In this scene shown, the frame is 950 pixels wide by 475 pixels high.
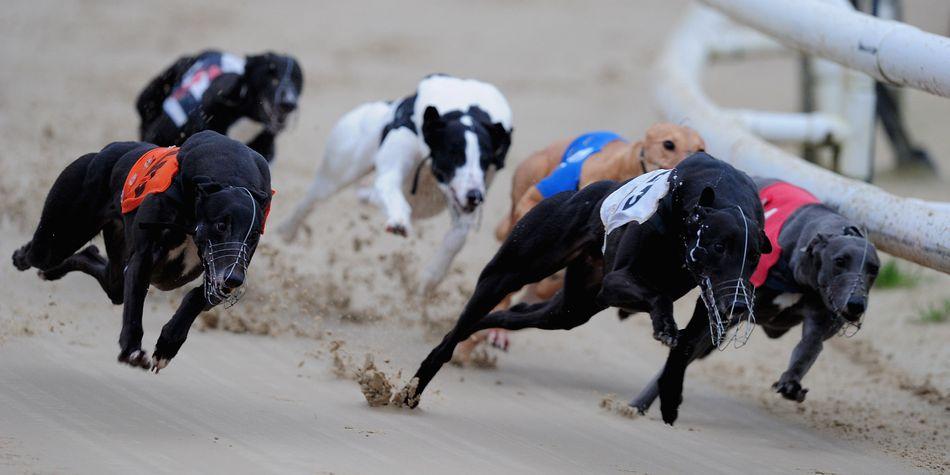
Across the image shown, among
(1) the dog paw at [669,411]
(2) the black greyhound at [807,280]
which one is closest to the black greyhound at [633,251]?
(1) the dog paw at [669,411]

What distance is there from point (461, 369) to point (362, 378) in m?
1.22

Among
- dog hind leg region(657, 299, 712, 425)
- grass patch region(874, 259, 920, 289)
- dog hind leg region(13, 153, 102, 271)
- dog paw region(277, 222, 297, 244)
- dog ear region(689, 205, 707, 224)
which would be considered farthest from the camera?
grass patch region(874, 259, 920, 289)

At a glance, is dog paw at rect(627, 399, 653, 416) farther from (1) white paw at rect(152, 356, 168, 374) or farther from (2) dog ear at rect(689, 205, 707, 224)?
(1) white paw at rect(152, 356, 168, 374)

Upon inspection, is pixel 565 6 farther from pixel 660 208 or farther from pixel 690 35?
pixel 660 208

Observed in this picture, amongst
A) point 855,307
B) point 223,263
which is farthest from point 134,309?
point 855,307

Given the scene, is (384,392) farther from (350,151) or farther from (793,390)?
(350,151)

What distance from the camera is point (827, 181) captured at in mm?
6449

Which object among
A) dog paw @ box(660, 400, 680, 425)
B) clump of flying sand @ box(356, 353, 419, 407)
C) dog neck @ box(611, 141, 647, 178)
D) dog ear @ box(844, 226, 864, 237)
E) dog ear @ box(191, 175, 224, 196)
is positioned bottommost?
clump of flying sand @ box(356, 353, 419, 407)

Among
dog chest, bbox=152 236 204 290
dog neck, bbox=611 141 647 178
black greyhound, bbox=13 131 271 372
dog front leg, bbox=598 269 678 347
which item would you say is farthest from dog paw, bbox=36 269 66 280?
dog neck, bbox=611 141 647 178

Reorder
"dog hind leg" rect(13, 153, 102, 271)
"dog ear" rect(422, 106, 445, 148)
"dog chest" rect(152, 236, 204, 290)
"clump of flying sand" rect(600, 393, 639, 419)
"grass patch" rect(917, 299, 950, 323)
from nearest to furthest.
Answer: "dog chest" rect(152, 236, 204, 290) < "dog hind leg" rect(13, 153, 102, 271) < "clump of flying sand" rect(600, 393, 639, 419) < "dog ear" rect(422, 106, 445, 148) < "grass patch" rect(917, 299, 950, 323)

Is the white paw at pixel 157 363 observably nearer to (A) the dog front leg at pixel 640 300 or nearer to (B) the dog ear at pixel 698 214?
(A) the dog front leg at pixel 640 300

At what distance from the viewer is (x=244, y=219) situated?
4.46 m

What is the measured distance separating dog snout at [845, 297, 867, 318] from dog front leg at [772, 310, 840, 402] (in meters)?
0.37

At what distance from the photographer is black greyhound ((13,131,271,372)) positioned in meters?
4.46
